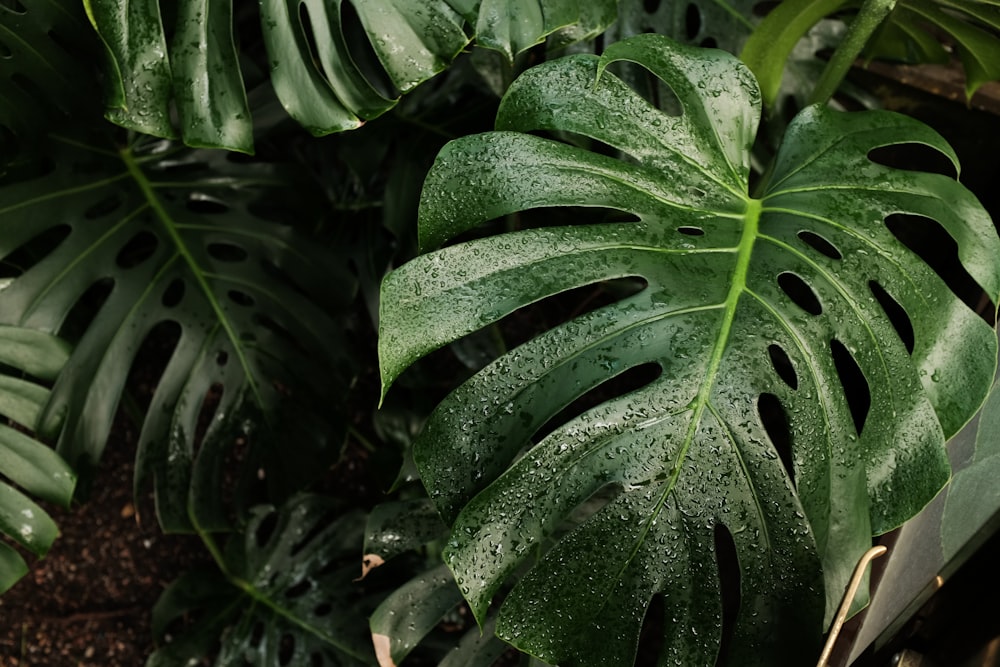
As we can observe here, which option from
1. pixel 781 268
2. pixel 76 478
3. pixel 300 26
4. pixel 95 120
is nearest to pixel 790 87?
pixel 781 268

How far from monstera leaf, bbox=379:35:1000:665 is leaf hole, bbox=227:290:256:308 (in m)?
0.58

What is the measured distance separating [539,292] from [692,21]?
29.3 inches

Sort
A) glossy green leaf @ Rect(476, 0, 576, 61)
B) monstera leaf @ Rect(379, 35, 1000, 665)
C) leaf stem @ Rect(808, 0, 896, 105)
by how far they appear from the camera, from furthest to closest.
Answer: leaf stem @ Rect(808, 0, 896, 105)
glossy green leaf @ Rect(476, 0, 576, 61)
monstera leaf @ Rect(379, 35, 1000, 665)

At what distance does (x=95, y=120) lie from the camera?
1.21 metres

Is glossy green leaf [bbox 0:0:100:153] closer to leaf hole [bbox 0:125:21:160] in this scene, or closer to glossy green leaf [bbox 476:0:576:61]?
leaf hole [bbox 0:125:21:160]

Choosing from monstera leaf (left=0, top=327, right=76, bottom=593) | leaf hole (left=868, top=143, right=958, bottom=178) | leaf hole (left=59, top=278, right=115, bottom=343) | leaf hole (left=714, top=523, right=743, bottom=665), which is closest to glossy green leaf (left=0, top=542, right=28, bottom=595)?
monstera leaf (left=0, top=327, right=76, bottom=593)

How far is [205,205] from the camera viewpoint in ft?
5.92

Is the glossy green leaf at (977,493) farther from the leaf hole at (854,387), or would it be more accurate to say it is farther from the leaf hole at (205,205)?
the leaf hole at (205,205)

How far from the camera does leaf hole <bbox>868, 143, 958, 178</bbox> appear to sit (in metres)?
1.30

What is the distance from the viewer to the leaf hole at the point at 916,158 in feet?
4.26

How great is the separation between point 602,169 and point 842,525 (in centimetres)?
40

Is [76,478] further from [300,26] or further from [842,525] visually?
[842,525]

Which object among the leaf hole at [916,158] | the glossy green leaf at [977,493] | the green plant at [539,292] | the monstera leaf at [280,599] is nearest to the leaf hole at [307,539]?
the monstera leaf at [280,599]

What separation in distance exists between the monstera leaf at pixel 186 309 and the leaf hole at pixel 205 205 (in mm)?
11
